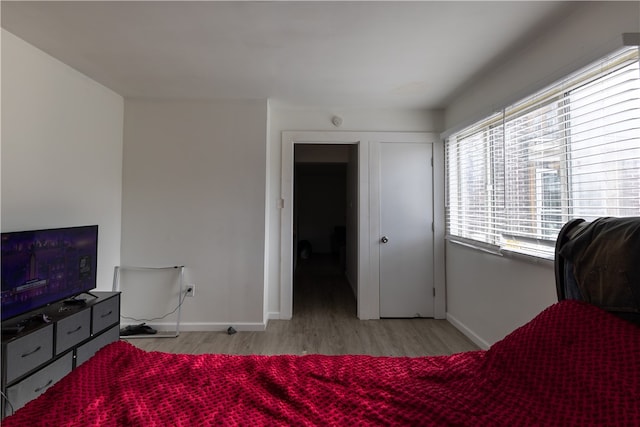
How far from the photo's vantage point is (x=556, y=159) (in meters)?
1.79

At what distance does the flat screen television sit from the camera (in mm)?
1688

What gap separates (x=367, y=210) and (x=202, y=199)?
1894 mm

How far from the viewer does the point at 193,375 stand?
1.08m

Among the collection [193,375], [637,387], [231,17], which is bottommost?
[193,375]

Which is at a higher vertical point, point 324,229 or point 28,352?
point 324,229

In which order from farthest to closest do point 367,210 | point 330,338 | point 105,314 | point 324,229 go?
point 324,229, point 367,210, point 330,338, point 105,314

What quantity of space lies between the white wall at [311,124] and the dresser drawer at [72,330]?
169 centimetres

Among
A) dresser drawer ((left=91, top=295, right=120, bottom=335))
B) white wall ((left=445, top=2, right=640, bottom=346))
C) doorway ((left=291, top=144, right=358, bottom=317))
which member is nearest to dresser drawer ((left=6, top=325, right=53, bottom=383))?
dresser drawer ((left=91, top=295, right=120, bottom=335))

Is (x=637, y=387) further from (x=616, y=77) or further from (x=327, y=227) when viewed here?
(x=327, y=227)

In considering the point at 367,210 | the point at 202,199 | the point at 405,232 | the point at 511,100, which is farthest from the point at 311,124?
the point at 511,100

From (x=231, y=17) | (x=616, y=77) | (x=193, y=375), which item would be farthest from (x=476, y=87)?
(x=193, y=375)

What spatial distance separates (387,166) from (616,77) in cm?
202

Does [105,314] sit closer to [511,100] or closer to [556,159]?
[556,159]

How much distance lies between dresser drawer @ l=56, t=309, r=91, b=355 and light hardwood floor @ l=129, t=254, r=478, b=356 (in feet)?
2.39
